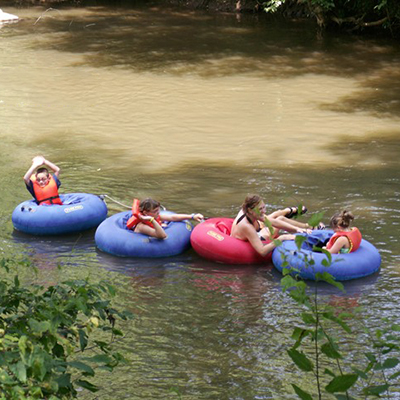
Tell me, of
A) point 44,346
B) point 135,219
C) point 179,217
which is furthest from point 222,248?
point 44,346

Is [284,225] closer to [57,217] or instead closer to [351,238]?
[351,238]

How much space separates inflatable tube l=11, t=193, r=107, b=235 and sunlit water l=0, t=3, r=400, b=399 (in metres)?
0.13

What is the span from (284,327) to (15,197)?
14.2 ft

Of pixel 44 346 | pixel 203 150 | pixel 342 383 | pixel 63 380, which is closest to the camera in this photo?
pixel 342 383

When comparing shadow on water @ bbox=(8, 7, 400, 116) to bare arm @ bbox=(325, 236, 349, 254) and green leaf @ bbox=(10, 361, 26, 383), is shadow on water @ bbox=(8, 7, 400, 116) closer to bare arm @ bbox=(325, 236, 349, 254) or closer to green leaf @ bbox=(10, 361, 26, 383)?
bare arm @ bbox=(325, 236, 349, 254)

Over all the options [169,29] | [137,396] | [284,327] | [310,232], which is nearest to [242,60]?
[169,29]

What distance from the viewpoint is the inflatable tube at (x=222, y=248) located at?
7887mm

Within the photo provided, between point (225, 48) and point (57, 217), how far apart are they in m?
10.1

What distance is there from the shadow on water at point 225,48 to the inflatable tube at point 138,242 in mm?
5822

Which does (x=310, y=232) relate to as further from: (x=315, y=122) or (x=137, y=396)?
(x=315, y=122)

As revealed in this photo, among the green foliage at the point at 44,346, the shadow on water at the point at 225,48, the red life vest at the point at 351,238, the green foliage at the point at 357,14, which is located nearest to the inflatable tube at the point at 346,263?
the red life vest at the point at 351,238

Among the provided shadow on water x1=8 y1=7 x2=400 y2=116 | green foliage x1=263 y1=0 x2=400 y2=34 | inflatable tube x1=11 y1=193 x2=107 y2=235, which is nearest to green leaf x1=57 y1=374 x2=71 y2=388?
inflatable tube x1=11 y1=193 x2=107 y2=235

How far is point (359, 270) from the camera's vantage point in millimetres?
7422

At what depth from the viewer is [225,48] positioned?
58.3 ft
